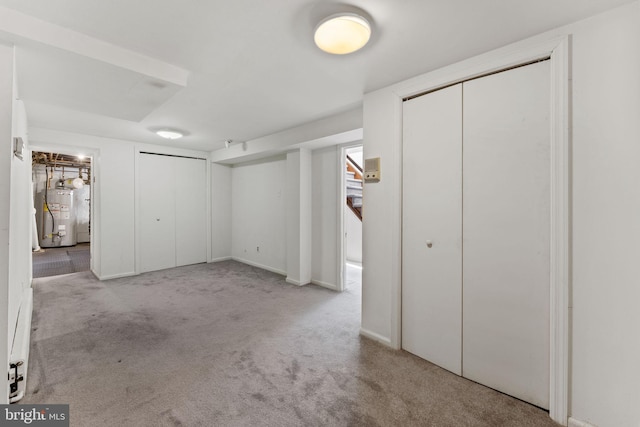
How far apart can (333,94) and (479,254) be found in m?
1.87

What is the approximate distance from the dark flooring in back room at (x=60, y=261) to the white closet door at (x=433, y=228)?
5.79 meters

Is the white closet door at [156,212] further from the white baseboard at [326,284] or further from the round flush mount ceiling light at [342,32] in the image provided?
the round flush mount ceiling light at [342,32]

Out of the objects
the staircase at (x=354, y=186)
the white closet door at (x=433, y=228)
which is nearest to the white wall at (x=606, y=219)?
the white closet door at (x=433, y=228)

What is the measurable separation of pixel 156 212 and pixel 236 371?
4003 millimetres

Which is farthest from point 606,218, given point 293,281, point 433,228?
point 293,281

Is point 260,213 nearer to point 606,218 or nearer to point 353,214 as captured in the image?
point 353,214

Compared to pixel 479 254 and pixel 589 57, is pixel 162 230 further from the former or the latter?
pixel 589 57

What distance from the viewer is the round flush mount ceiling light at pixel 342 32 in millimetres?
1485

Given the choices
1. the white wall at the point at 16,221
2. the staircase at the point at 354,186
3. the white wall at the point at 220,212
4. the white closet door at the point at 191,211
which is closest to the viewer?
the white wall at the point at 16,221

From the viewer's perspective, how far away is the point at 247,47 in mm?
1838

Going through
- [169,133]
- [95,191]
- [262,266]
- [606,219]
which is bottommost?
[262,266]

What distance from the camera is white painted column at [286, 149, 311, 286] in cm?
420

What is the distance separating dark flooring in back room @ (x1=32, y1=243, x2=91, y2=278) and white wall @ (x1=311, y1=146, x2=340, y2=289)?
4376 millimetres

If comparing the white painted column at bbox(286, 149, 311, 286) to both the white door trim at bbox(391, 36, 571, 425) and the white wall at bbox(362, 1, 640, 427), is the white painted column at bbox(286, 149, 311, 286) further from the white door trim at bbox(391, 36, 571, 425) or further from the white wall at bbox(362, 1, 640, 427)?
the white wall at bbox(362, 1, 640, 427)
